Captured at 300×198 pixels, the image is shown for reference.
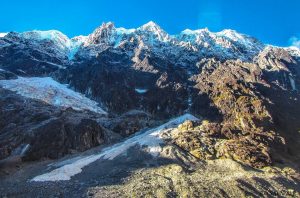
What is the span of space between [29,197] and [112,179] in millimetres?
13992

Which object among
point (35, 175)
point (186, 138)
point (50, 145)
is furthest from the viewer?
point (50, 145)

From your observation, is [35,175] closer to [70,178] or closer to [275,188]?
[70,178]

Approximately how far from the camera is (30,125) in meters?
133

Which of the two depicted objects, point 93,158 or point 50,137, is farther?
point 50,137

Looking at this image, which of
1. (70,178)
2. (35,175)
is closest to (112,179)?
(70,178)

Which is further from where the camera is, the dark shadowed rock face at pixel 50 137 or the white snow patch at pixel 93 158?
the dark shadowed rock face at pixel 50 137

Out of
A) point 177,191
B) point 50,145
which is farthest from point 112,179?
point 50,145

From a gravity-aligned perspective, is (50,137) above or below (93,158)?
above

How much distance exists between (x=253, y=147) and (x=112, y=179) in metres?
34.4

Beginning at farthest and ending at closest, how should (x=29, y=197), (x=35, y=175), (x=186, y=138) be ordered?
(x=186, y=138) < (x=35, y=175) < (x=29, y=197)

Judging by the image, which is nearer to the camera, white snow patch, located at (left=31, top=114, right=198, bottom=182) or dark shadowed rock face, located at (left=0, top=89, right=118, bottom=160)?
white snow patch, located at (left=31, top=114, right=198, bottom=182)

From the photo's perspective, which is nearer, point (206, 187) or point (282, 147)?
point (206, 187)

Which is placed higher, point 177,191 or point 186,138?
point 186,138

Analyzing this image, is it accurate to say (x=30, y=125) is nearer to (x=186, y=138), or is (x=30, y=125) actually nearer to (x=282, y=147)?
(x=186, y=138)
